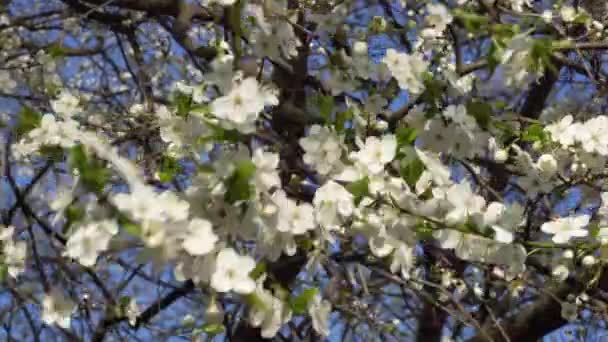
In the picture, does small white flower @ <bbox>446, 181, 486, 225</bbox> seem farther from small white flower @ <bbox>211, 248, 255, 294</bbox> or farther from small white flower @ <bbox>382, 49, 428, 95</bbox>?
small white flower @ <bbox>211, 248, 255, 294</bbox>

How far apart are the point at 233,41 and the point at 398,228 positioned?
595mm

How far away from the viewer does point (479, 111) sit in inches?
67.6

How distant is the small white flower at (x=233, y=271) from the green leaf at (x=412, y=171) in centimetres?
44

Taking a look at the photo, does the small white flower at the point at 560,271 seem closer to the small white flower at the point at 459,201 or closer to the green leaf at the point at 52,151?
the small white flower at the point at 459,201

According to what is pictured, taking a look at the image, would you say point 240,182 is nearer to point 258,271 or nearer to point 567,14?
point 258,271

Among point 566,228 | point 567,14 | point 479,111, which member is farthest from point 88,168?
point 567,14

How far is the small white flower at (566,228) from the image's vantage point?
6.33 feet

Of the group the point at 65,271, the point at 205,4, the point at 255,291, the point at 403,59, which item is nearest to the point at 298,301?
the point at 255,291

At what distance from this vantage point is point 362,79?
81.5 inches

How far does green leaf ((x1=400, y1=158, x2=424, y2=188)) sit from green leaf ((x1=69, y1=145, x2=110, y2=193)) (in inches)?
24.6

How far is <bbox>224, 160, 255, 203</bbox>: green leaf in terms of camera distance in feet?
4.49

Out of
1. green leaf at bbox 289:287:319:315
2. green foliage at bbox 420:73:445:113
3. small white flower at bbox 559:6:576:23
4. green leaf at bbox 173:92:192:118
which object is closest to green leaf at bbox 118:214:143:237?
green leaf at bbox 289:287:319:315

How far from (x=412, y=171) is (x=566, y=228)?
0.55 metres

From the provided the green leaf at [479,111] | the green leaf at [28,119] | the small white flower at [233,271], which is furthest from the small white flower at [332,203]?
the green leaf at [28,119]
